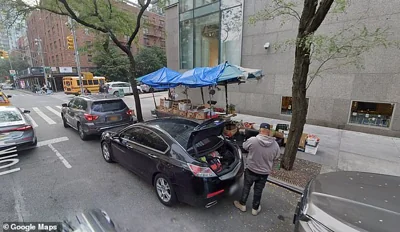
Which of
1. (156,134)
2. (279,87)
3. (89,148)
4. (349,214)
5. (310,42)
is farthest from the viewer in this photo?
(279,87)

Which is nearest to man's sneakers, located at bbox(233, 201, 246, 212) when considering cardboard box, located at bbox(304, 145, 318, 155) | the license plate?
cardboard box, located at bbox(304, 145, 318, 155)

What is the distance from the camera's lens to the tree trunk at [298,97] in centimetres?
388

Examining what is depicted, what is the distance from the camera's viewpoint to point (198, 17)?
12.3 m

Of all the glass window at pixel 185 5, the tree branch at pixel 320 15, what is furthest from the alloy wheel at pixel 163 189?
the glass window at pixel 185 5

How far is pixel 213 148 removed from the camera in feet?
11.7

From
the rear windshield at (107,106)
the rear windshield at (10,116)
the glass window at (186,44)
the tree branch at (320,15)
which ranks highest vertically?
the glass window at (186,44)

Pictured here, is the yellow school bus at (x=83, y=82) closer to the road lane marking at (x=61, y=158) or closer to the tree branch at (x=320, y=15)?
the road lane marking at (x=61, y=158)

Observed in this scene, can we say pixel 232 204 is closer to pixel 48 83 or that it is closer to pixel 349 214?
pixel 349 214

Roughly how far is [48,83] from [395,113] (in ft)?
128

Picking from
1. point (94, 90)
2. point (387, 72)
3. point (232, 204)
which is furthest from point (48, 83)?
point (387, 72)

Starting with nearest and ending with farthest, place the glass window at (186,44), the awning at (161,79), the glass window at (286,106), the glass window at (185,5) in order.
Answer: the awning at (161,79)
the glass window at (286,106)
the glass window at (185,5)
the glass window at (186,44)

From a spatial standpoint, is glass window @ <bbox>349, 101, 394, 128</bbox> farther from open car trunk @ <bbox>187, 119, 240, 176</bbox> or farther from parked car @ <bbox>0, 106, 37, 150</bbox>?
parked car @ <bbox>0, 106, 37, 150</bbox>

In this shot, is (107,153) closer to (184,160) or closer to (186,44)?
(184,160)

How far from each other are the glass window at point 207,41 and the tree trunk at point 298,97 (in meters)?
8.47
